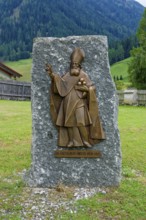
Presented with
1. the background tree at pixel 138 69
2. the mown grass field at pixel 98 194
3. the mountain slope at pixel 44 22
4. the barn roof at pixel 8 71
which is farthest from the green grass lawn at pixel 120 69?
the mown grass field at pixel 98 194

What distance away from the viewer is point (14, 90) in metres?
25.5

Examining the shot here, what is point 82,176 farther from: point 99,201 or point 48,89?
point 48,89

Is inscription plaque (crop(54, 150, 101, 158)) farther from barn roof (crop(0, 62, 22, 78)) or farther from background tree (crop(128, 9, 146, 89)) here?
barn roof (crop(0, 62, 22, 78))

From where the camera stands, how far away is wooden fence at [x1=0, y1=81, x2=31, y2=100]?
81.4 feet

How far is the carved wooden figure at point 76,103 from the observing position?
5.36m

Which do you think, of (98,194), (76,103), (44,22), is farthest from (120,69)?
(44,22)

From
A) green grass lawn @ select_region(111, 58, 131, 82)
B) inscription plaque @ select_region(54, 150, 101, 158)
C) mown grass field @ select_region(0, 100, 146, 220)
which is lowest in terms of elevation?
mown grass field @ select_region(0, 100, 146, 220)

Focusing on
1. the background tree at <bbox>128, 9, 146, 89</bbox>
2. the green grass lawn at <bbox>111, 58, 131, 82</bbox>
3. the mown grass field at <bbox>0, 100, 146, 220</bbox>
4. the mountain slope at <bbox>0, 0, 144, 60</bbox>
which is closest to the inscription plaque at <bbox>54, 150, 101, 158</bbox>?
the mown grass field at <bbox>0, 100, 146, 220</bbox>

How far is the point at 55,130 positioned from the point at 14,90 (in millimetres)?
20411

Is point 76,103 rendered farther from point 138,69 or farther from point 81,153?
point 138,69

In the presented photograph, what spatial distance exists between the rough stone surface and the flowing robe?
144mm

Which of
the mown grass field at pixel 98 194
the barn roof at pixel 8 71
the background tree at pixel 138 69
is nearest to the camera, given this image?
the mown grass field at pixel 98 194

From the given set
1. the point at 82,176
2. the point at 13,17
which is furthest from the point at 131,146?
the point at 13,17

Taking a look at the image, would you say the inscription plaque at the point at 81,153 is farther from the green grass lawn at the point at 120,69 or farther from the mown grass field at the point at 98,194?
the green grass lawn at the point at 120,69
